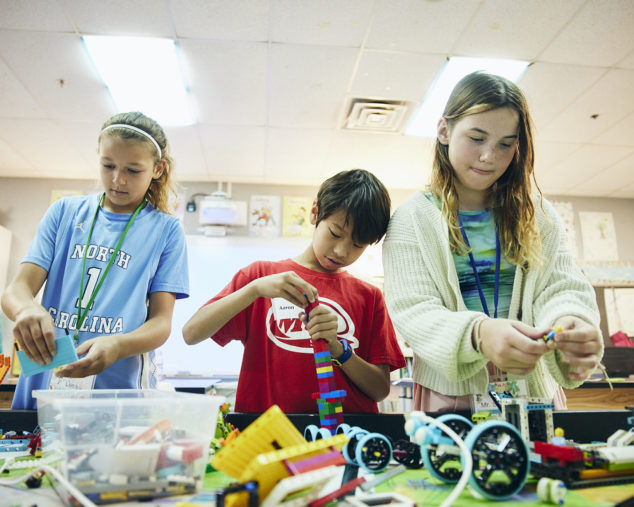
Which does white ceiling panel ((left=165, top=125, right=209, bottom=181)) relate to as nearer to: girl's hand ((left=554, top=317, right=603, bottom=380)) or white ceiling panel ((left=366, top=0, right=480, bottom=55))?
white ceiling panel ((left=366, top=0, right=480, bottom=55))

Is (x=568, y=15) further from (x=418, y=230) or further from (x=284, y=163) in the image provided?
(x=284, y=163)

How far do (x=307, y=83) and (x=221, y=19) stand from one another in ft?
2.13

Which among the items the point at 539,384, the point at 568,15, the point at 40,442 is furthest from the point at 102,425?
the point at 568,15

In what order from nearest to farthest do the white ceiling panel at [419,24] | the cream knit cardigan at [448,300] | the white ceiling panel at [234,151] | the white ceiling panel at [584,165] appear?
1. the cream knit cardigan at [448,300]
2. the white ceiling panel at [419,24]
3. the white ceiling panel at [234,151]
4. the white ceiling panel at [584,165]

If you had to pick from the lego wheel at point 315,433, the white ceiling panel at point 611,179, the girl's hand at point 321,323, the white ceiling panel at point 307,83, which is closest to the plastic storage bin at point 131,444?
the lego wheel at point 315,433

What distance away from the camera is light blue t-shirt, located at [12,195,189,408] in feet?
3.37

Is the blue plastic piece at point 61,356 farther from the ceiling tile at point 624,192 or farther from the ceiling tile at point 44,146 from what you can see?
the ceiling tile at point 624,192

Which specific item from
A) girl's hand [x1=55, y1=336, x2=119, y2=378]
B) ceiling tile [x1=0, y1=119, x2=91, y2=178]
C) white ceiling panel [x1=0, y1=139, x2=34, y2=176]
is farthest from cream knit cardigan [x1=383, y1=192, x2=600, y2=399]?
white ceiling panel [x1=0, y1=139, x2=34, y2=176]

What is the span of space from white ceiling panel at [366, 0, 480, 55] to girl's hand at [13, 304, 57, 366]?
1.96 meters

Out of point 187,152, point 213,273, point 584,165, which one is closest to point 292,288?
point 187,152

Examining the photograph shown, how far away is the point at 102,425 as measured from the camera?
0.53m

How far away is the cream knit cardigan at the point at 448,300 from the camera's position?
724 millimetres

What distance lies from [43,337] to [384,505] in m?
0.62

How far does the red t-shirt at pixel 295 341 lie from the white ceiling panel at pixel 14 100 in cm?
235
